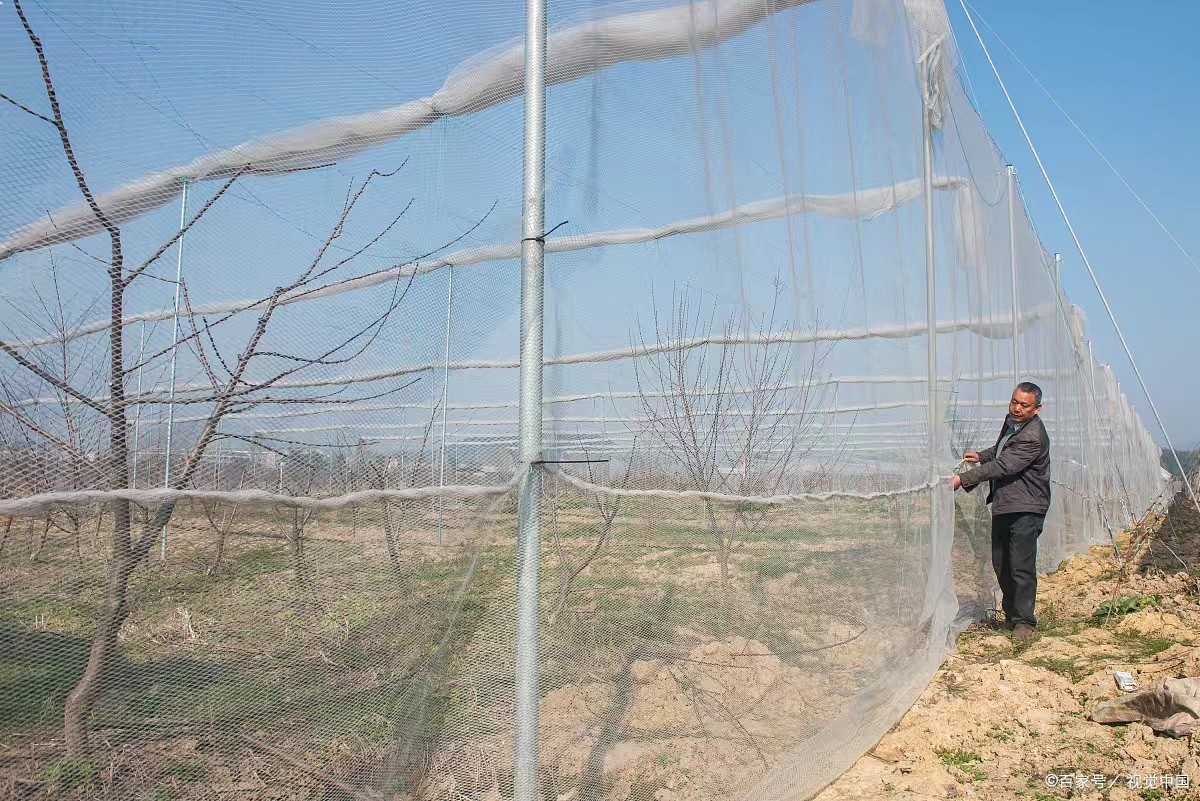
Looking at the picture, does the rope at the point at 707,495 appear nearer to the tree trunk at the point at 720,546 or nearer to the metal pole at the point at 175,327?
the tree trunk at the point at 720,546

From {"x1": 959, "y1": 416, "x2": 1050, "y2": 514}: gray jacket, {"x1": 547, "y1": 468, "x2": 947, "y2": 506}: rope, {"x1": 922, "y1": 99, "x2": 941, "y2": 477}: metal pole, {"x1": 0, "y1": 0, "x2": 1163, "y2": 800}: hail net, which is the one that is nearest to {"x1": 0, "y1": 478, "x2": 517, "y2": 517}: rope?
{"x1": 0, "y1": 0, "x2": 1163, "y2": 800}: hail net

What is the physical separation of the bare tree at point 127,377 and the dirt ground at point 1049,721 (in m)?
2.06

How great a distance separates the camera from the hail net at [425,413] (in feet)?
3.60

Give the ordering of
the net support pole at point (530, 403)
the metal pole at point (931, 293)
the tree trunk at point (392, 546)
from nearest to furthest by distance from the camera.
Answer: the tree trunk at point (392, 546)
the net support pole at point (530, 403)
the metal pole at point (931, 293)

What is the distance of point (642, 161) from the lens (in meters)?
1.94

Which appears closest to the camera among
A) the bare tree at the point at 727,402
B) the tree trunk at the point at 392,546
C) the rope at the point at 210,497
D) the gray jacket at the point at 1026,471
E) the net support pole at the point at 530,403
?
the rope at the point at 210,497

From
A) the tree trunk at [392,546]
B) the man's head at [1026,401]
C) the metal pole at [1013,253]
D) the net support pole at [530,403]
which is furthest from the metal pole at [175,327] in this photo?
the metal pole at [1013,253]

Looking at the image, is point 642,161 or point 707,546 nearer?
point 642,161

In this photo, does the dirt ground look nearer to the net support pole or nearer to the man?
the man

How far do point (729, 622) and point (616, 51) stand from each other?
147 cm

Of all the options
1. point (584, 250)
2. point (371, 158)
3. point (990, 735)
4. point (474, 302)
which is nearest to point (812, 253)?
point (584, 250)

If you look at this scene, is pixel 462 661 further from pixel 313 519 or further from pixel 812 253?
pixel 812 253

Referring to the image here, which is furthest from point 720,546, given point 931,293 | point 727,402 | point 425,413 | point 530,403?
point 931,293

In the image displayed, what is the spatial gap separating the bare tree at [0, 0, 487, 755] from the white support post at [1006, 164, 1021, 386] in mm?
5753
